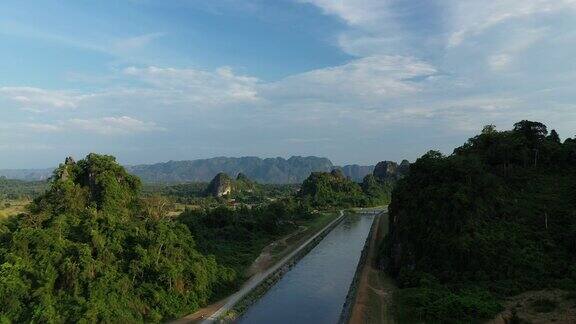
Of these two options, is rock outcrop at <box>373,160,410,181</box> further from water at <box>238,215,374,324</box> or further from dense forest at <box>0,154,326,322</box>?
dense forest at <box>0,154,326,322</box>

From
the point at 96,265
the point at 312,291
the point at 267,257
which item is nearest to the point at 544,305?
the point at 312,291

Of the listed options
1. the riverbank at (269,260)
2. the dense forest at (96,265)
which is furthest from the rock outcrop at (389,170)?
the dense forest at (96,265)

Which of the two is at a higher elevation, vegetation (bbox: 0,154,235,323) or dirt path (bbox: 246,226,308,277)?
vegetation (bbox: 0,154,235,323)

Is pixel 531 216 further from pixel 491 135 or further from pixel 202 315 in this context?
pixel 202 315

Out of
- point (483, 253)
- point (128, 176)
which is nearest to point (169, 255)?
point (128, 176)

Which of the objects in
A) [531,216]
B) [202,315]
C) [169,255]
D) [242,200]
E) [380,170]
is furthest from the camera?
[380,170]

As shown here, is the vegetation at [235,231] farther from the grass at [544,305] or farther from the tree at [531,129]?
the tree at [531,129]

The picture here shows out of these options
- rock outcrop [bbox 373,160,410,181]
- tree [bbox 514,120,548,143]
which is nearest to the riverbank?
tree [bbox 514,120,548,143]
